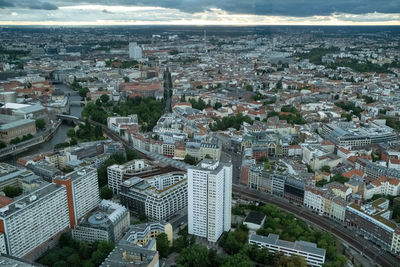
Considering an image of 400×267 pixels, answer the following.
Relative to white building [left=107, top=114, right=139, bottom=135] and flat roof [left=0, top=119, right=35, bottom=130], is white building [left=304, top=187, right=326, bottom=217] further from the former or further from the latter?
flat roof [left=0, top=119, right=35, bottom=130]

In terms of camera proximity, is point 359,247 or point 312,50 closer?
point 359,247

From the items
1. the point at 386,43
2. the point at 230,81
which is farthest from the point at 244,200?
the point at 386,43

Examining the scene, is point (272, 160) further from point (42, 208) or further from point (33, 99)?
point (33, 99)

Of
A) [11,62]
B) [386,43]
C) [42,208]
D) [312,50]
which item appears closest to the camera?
[42,208]

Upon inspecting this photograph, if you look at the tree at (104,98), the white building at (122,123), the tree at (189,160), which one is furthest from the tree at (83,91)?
the tree at (189,160)

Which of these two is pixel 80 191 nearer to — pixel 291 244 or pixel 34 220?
pixel 34 220
